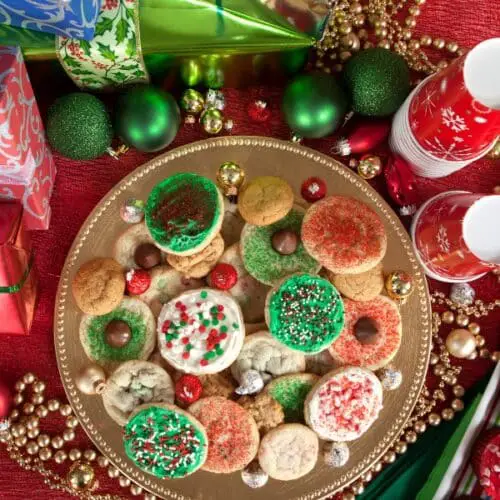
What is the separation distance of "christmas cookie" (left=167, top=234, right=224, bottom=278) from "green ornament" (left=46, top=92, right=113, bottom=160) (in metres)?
0.24

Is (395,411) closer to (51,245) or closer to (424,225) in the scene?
(424,225)

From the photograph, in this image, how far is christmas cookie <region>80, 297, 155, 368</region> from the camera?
1153 millimetres

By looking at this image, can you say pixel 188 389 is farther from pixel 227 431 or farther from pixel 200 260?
pixel 200 260

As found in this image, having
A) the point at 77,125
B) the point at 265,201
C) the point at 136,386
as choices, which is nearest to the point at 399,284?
the point at 265,201

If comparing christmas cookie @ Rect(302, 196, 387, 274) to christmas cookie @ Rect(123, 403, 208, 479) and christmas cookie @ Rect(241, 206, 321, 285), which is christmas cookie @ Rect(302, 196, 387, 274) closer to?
christmas cookie @ Rect(241, 206, 321, 285)

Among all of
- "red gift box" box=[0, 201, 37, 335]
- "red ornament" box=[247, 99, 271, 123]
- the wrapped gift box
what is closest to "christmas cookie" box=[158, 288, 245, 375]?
"red gift box" box=[0, 201, 37, 335]

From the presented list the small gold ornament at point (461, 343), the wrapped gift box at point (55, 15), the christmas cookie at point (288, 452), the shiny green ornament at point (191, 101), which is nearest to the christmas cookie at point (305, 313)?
the christmas cookie at point (288, 452)

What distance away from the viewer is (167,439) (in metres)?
1.10

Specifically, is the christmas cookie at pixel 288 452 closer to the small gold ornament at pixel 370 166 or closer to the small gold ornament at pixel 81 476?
the small gold ornament at pixel 81 476

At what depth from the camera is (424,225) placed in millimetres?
1175

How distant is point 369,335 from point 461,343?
7.9 inches

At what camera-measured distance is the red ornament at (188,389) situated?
1.11 m

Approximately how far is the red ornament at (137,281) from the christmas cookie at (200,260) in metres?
0.05

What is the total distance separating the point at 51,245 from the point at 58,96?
0.92 ft
